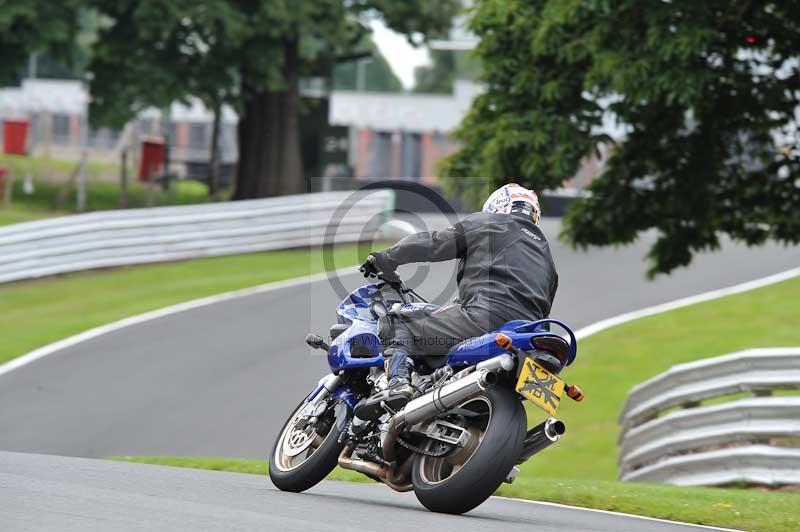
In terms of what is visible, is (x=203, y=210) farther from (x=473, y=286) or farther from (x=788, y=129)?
(x=473, y=286)

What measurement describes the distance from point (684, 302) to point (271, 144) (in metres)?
14.1

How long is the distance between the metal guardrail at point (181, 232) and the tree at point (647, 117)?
5.85 metres

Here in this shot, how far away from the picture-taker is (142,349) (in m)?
17.4

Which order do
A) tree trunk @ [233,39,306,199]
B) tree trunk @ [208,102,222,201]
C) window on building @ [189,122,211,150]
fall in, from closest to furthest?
tree trunk @ [233,39,306,199] → tree trunk @ [208,102,222,201] → window on building @ [189,122,211,150]

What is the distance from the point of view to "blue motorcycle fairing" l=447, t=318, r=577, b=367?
7371 mm

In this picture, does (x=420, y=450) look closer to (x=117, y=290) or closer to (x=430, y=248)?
(x=430, y=248)

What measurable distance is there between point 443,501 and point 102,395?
833 cm

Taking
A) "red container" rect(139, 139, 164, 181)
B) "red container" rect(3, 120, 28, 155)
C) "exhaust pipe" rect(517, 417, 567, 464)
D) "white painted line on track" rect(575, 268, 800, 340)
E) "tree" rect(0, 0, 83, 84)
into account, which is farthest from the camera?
"red container" rect(3, 120, 28, 155)

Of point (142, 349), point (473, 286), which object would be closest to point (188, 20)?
point (142, 349)

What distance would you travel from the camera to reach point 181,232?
84.0 feet

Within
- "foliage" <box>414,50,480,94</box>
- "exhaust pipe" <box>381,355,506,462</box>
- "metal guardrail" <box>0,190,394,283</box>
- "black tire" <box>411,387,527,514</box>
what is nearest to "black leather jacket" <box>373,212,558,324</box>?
"exhaust pipe" <box>381,355,506,462</box>

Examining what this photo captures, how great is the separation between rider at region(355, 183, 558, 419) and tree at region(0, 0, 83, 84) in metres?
22.4

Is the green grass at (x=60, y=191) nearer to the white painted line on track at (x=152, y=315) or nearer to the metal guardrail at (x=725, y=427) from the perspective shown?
the white painted line on track at (x=152, y=315)

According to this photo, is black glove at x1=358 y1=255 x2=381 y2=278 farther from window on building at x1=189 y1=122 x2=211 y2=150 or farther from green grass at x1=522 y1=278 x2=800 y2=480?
window on building at x1=189 y1=122 x2=211 y2=150
